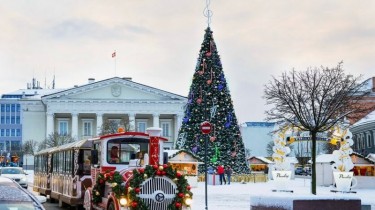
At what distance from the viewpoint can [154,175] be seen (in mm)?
15242

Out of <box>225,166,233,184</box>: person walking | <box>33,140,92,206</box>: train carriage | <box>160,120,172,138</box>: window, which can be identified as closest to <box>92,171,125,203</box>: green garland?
<box>33,140,92,206</box>: train carriage

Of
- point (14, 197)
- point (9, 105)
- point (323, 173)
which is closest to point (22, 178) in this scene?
point (323, 173)

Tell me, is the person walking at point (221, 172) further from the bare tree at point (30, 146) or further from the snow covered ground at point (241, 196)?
the bare tree at point (30, 146)

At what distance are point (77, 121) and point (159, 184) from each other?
85.4 metres

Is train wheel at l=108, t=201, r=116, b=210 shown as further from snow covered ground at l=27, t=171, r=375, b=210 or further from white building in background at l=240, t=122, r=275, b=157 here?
white building in background at l=240, t=122, r=275, b=157

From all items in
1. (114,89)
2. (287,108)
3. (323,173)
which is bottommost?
(323,173)

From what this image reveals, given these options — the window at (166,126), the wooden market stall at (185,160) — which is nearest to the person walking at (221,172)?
the wooden market stall at (185,160)

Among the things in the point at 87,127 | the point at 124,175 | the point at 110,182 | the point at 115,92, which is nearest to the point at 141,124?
the point at 115,92

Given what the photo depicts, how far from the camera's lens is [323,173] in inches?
1972

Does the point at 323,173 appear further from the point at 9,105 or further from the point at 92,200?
the point at 9,105

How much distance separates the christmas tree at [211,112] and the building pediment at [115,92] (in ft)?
150

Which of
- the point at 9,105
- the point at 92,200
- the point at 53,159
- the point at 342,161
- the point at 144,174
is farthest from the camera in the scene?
the point at 9,105

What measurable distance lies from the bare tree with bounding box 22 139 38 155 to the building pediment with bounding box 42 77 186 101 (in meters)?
7.23

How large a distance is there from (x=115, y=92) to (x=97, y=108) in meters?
3.56
